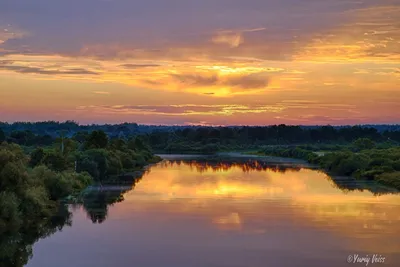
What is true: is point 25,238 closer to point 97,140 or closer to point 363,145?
point 97,140

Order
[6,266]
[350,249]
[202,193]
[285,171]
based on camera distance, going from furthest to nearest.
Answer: [285,171] → [202,193] → [350,249] → [6,266]

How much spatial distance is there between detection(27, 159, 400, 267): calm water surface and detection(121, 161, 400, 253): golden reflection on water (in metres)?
0.06

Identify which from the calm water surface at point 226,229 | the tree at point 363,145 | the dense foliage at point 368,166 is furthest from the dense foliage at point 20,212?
the tree at point 363,145

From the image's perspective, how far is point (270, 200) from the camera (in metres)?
39.2

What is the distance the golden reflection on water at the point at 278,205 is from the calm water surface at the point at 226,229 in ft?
0.19

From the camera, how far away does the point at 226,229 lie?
94.2 feet

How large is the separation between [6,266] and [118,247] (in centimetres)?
507

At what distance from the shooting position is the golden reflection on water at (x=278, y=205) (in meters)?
28.3

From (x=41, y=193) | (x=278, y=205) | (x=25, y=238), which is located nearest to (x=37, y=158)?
(x=41, y=193)

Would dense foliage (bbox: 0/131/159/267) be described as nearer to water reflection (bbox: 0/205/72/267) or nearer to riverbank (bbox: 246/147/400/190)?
water reflection (bbox: 0/205/72/267)

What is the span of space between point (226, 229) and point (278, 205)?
8884mm

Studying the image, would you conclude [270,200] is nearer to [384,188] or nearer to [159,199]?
[159,199]

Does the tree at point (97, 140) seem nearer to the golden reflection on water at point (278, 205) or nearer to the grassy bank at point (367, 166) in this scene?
the golden reflection on water at point (278, 205)

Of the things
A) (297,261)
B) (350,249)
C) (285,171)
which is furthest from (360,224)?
(285,171)
